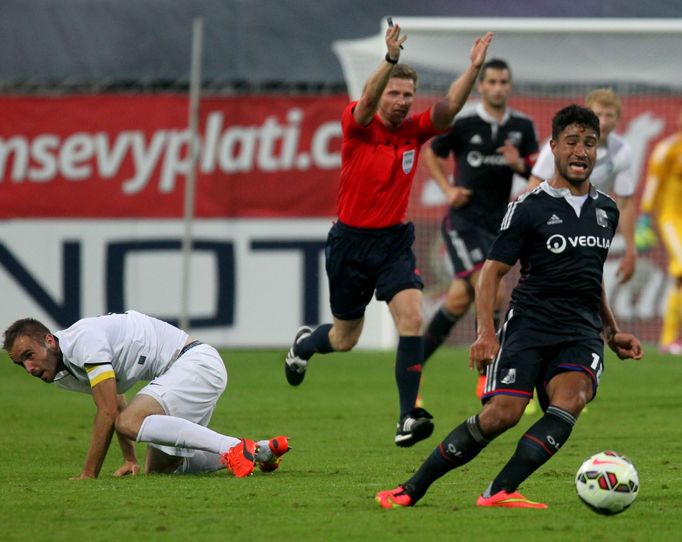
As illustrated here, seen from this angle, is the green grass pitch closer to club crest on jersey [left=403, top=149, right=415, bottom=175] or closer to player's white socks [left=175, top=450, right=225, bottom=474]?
player's white socks [left=175, top=450, right=225, bottom=474]

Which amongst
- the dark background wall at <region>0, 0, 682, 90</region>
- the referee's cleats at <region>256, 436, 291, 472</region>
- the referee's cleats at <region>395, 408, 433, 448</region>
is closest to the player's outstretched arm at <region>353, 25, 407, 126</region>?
the referee's cleats at <region>395, 408, 433, 448</region>

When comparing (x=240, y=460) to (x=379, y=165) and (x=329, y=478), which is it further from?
(x=379, y=165)

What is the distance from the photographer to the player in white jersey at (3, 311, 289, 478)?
8.00 m

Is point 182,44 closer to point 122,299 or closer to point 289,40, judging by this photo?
point 289,40

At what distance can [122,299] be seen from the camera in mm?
17766

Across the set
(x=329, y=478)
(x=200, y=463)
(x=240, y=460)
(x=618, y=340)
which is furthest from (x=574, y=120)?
(x=200, y=463)

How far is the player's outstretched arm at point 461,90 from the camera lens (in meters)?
8.70

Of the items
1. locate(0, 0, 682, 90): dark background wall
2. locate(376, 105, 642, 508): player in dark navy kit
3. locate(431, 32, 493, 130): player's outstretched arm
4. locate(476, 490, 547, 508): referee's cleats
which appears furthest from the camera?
locate(0, 0, 682, 90): dark background wall

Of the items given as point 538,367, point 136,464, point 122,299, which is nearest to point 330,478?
point 136,464

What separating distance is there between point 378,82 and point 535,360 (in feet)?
8.54

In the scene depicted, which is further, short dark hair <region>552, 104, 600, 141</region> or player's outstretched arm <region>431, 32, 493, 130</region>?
player's outstretched arm <region>431, 32, 493, 130</region>

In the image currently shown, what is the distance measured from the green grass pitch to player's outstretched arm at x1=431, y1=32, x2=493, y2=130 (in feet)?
6.85

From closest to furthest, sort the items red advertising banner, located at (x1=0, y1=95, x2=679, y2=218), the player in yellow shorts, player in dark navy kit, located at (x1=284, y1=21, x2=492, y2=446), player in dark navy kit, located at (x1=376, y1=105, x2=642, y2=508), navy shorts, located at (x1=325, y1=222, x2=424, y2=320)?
player in dark navy kit, located at (x1=376, y1=105, x2=642, y2=508)
player in dark navy kit, located at (x1=284, y1=21, x2=492, y2=446)
navy shorts, located at (x1=325, y1=222, x2=424, y2=320)
the player in yellow shorts
red advertising banner, located at (x1=0, y1=95, x2=679, y2=218)

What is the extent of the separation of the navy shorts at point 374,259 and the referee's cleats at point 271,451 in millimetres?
1749
